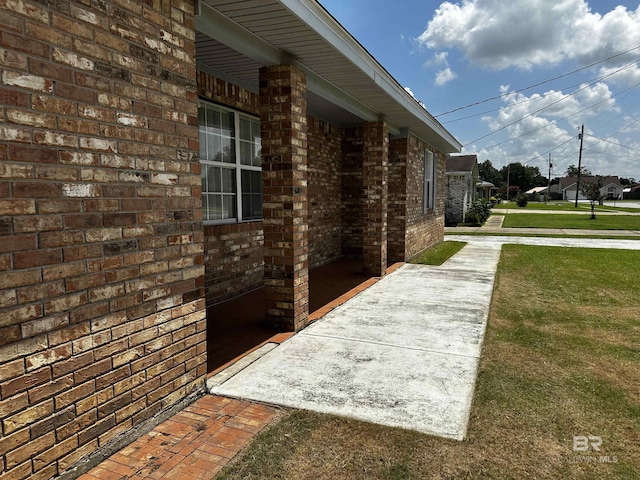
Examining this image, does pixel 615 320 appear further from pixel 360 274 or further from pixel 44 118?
pixel 44 118

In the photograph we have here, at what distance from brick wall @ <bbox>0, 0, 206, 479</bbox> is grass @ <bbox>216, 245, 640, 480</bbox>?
0.98 meters

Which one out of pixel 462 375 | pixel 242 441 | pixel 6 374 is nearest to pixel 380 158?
pixel 462 375

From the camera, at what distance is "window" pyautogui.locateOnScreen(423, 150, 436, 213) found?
39.5 ft

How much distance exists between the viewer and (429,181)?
1267 cm

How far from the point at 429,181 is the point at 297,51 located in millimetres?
8907

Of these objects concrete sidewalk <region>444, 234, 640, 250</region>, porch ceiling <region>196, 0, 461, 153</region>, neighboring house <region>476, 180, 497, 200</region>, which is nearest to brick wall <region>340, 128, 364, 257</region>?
porch ceiling <region>196, 0, 461, 153</region>

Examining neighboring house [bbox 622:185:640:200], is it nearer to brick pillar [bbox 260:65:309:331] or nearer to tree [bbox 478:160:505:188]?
tree [bbox 478:160:505:188]

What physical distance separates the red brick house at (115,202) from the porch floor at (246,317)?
52cm

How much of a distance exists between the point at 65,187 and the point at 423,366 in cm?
341

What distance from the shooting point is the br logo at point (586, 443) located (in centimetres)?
273

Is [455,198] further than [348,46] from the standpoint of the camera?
Yes

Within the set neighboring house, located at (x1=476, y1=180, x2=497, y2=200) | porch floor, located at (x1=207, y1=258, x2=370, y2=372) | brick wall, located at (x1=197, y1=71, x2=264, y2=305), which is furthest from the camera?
neighboring house, located at (x1=476, y1=180, x2=497, y2=200)

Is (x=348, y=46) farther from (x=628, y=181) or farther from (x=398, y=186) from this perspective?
(x=628, y=181)

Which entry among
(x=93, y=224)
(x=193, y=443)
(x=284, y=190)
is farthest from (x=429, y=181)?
(x=93, y=224)
